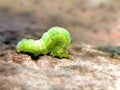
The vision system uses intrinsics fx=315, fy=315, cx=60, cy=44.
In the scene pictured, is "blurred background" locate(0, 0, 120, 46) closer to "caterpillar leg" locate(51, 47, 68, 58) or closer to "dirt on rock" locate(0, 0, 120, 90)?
"dirt on rock" locate(0, 0, 120, 90)

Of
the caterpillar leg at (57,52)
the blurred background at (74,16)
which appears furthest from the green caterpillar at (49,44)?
the blurred background at (74,16)

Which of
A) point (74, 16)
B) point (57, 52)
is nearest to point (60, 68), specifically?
point (57, 52)

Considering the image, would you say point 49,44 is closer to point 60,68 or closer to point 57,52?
point 57,52

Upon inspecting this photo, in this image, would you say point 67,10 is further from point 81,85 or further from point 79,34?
point 81,85

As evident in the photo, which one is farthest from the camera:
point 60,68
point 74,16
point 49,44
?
point 74,16

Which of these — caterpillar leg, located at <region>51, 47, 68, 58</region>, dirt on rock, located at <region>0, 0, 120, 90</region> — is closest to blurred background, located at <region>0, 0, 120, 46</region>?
dirt on rock, located at <region>0, 0, 120, 90</region>

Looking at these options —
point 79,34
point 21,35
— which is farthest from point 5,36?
point 79,34
